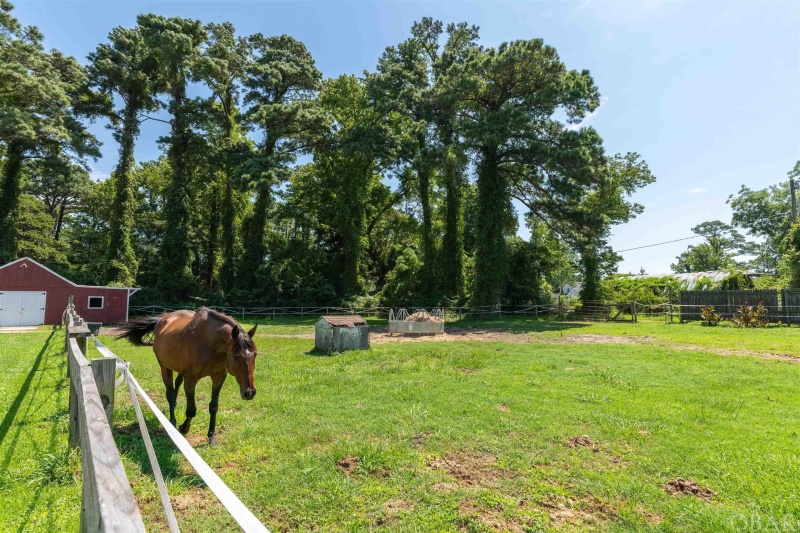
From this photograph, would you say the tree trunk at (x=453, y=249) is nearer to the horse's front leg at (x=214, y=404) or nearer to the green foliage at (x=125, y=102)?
the green foliage at (x=125, y=102)

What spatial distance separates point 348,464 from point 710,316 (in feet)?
85.5

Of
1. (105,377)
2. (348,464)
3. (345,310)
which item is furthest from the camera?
(345,310)

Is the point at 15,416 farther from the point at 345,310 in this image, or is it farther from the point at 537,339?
the point at 345,310

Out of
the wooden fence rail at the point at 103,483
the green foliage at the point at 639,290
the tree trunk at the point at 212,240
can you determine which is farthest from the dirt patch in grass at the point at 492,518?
the tree trunk at the point at 212,240

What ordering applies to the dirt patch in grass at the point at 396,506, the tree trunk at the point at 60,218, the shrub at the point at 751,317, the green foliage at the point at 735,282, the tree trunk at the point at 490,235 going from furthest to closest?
the tree trunk at the point at 60,218 < the green foliage at the point at 735,282 < the tree trunk at the point at 490,235 < the shrub at the point at 751,317 < the dirt patch in grass at the point at 396,506

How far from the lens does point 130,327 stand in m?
6.36

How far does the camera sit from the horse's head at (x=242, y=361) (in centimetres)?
461

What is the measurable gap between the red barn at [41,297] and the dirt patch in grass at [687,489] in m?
31.1

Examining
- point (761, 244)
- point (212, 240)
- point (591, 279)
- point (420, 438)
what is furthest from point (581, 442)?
point (761, 244)

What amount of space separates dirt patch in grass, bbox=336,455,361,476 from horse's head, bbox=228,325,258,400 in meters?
1.33

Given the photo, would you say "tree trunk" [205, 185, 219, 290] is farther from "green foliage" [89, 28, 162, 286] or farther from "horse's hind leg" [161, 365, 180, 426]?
"horse's hind leg" [161, 365, 180, 426]

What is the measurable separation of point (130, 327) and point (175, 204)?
30437 millimetres

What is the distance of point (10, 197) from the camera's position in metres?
28.5

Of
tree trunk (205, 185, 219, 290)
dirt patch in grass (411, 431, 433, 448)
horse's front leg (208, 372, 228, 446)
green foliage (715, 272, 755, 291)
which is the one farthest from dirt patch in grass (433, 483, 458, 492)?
tree trunk (205, 185, 219, 290)
